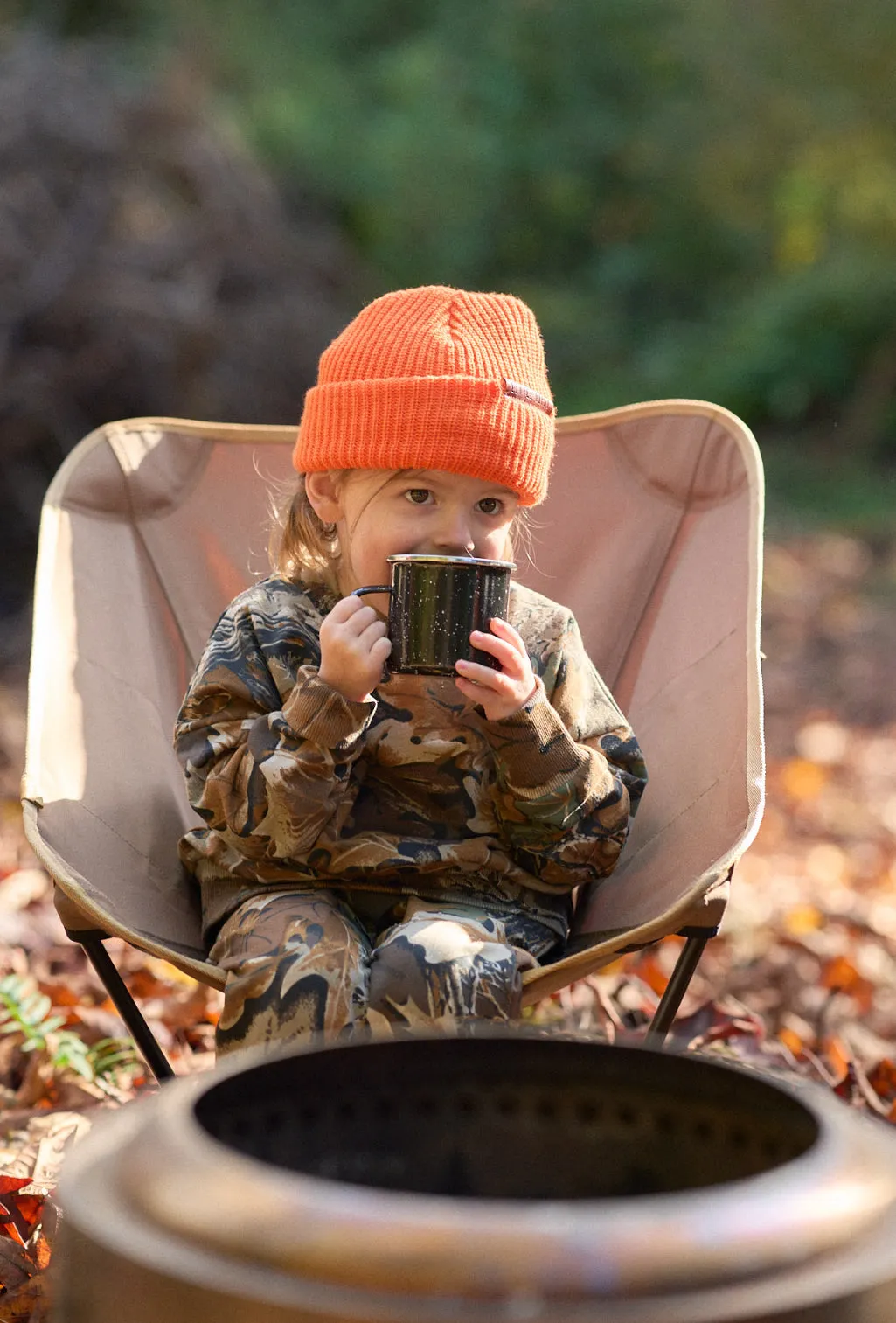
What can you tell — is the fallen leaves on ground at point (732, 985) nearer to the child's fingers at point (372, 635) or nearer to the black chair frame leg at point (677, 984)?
the black chair frame leg at point (677, 984)

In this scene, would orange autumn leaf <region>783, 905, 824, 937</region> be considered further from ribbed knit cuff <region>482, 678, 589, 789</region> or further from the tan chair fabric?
ribbed knit cuff <region>482, 678, 589, 789</region>

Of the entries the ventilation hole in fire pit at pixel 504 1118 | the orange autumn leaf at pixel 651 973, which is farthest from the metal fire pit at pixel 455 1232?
the orange autumn leaf at pixel 651 973

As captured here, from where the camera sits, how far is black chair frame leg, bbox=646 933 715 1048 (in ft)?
6.98

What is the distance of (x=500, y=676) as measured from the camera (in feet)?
6.53

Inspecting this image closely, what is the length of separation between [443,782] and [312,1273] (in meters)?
1.37

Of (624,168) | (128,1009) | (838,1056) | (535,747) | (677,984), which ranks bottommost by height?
(838,1056)

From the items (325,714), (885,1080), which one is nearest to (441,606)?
(325,714)

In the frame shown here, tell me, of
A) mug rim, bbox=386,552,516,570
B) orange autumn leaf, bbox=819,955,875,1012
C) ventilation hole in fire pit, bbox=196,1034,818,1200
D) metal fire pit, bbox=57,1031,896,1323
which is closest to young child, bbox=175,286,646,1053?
mug rim, bbox=386,552,516,570

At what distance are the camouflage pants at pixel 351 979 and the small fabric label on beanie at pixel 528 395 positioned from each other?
732 mm

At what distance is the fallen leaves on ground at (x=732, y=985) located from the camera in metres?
2.50

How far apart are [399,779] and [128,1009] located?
1.58 ft

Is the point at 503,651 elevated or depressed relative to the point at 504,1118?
elevated

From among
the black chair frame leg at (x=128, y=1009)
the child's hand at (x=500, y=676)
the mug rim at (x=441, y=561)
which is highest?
the mug rim at (x=441, y=561)

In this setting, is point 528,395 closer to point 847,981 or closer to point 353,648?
point 353,648
